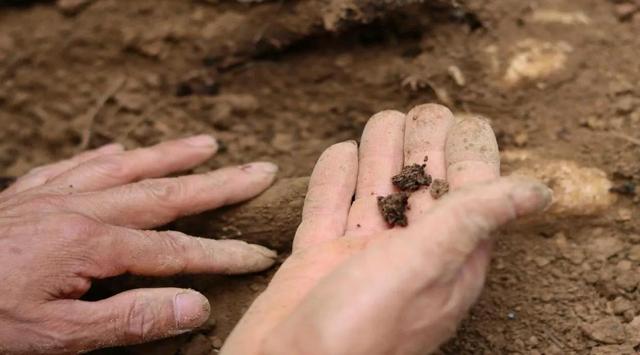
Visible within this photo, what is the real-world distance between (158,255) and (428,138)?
30.2 inches

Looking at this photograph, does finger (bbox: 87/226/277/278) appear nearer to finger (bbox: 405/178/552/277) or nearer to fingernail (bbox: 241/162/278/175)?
fingernail (bbox: 241/162/278/175)

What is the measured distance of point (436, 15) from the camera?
2553 mm

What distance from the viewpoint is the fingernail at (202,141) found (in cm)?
226

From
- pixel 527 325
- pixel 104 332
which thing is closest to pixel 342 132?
pixel 527 325

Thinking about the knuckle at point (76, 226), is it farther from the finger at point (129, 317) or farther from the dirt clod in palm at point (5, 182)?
the dirt clod in palm at point (5, 182)

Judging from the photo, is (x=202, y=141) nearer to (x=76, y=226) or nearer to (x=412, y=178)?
(x=76, y=226)

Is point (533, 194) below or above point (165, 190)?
above

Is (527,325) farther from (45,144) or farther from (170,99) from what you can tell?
(45,144)

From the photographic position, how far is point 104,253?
5.76ft

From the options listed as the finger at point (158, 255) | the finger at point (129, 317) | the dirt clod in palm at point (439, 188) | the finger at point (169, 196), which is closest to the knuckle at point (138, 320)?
the finger at point (129, 317)

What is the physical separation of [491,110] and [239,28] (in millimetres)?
1036

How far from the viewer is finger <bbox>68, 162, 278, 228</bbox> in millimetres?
1870

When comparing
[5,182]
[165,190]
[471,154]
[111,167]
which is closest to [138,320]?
[165,190]

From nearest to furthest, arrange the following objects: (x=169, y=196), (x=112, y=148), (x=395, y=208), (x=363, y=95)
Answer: (x=395, y=208) → (x=169, y=196) → (x=112, y=148) → (x=363, y=95)
